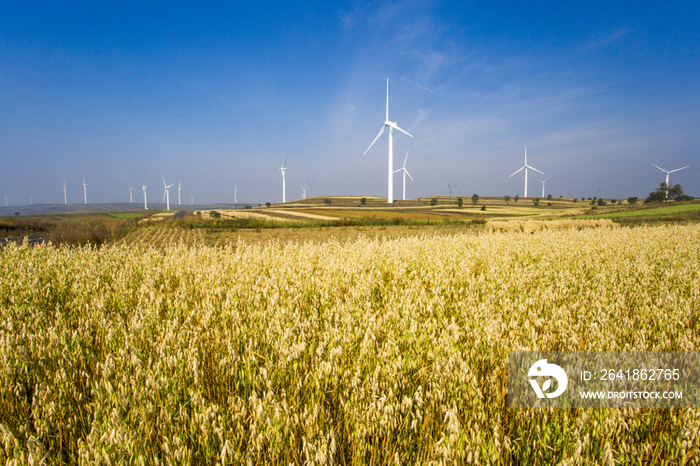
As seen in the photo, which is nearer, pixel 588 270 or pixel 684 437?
pixel 684 437

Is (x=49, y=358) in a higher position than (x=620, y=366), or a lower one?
higher

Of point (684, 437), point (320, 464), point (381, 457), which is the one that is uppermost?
point (320, 464)

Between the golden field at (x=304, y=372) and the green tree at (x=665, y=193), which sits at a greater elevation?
the green tree at (x=665, y=193)

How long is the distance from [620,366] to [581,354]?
25cm

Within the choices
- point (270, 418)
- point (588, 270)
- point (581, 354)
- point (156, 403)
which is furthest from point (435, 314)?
point (588, 270)

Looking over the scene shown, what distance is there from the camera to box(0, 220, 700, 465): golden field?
152 centimetres

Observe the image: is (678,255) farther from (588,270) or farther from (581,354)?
(581,354)

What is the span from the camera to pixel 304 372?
88.1 inches

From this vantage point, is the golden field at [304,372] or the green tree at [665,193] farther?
the green tree at [665,193]

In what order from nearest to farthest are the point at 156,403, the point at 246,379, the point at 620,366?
the point at 156,403 < the point at 246,379 < the point at 620,366

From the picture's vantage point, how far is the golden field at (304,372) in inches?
59.9

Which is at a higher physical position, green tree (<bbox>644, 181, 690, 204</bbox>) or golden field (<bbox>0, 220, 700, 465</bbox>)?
green tree (<bbox>644, 181, 690, 204</bbox>)

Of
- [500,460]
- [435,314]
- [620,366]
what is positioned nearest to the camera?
[500,460]

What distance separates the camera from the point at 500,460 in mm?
1470
